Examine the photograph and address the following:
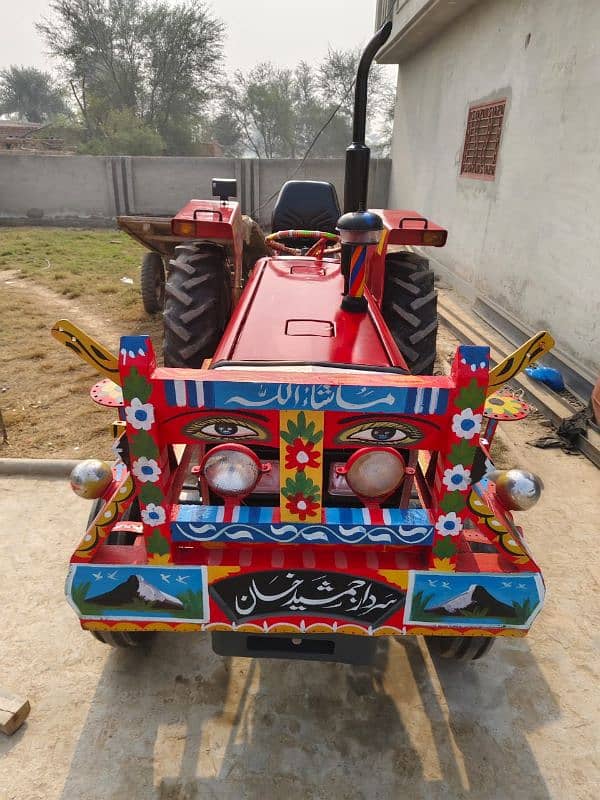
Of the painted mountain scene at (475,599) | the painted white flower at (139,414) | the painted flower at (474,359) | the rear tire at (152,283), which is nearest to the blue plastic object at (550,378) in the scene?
the painted mountain scene at (475,599)

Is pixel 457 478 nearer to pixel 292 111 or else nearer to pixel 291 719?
pixel 291 719

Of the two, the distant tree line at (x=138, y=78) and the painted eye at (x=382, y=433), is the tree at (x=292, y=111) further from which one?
the painted eye at (x=382, y=433)

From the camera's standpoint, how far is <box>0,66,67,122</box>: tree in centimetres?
4684

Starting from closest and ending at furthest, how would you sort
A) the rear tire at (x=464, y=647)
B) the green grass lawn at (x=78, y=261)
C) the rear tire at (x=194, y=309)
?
the rear tire at (x=464, y=647) < the rear tire at (x=194, y=309) < the green grass lawn at (x=78, y=261)

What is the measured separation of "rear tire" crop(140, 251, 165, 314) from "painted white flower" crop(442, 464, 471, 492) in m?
5.57

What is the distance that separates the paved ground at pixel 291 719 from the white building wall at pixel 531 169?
3.28 meters

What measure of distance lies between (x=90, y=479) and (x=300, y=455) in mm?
721

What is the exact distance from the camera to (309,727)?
1.97m

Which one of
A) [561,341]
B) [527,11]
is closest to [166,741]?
[561,341]

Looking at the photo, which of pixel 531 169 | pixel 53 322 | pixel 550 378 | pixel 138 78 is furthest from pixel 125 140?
pixel 550 378

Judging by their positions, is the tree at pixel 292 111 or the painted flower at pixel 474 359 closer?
the painted flower at pixel 474 359

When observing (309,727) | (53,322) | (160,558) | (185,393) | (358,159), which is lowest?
(309,727)

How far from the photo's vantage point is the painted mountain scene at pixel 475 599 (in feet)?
5.45

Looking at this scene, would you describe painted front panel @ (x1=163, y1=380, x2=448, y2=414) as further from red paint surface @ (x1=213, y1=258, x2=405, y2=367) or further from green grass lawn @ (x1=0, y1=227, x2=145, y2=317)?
green grass lawn @ (x1=0, y1=227, x2=145, y2=317)
